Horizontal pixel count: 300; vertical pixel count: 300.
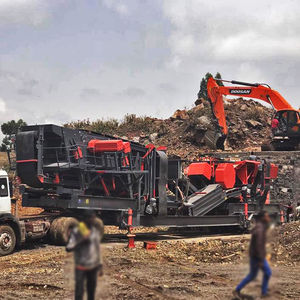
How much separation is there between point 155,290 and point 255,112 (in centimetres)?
3047

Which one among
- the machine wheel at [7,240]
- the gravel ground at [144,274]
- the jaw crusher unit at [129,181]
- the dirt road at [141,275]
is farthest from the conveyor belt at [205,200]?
the machine wheel at [7,240]

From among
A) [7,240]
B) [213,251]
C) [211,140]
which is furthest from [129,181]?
[211,140]

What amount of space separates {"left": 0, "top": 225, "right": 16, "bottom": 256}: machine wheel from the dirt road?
0.32 meters

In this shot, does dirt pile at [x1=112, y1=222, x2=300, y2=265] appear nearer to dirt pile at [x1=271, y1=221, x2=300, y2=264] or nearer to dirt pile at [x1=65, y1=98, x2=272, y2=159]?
dirt pile at [x1=271, y1=221, x2=300, y2=264]

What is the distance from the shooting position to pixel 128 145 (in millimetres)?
18688

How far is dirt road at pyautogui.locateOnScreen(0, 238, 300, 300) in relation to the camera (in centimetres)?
1147

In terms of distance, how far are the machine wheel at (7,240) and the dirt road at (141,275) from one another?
320mm

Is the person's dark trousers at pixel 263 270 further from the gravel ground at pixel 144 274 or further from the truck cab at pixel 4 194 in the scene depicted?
the truck cab at pixel 4 194

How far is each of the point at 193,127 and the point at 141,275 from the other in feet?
85.0

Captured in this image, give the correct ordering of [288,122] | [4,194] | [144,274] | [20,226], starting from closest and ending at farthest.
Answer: [144,274] → [4,194] → [20,226] → [288,122]

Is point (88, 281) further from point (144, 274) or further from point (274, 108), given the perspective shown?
point (274, 108)

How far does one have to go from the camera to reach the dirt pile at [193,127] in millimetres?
38094

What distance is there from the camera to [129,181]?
19719 millimetres

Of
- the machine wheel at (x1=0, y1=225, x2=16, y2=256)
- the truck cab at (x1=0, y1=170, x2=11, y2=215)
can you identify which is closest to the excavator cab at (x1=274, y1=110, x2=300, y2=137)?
the truck cab at (x1=0, y1=170, x2=11, y2=215)
